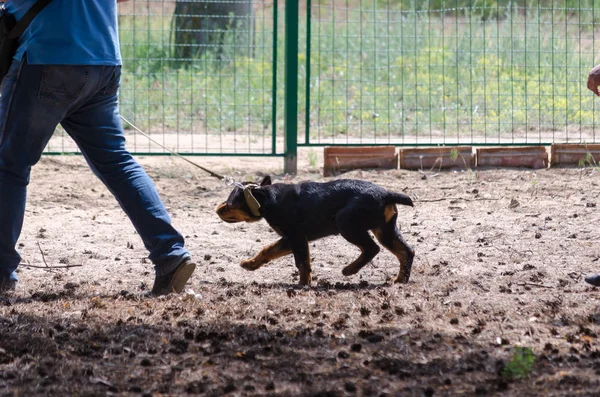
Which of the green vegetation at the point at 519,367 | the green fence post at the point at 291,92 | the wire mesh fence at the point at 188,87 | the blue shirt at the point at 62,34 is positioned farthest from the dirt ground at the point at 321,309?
the wire mesh fence at the point at 188,87

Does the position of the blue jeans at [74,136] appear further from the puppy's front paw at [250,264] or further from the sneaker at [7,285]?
the puppy's front paw at [250,264]

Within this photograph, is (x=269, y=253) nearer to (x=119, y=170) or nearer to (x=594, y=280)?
(x=119, y=170)

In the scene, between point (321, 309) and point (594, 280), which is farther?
point (594, 280)

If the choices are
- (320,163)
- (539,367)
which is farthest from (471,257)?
(320,163)

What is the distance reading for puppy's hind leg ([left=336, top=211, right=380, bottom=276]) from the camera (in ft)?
18.1

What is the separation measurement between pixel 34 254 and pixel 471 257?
296cm

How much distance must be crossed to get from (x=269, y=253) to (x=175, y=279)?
779 millimetres

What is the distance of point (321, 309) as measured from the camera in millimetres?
4641

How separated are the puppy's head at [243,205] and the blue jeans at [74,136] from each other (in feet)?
2.12

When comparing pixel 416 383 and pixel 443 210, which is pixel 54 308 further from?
pixel 443 210

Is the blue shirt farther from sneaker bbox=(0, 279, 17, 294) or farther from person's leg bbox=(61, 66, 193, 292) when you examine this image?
sneaker bbox=(0, 279, 17, 294)

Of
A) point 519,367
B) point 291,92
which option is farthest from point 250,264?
point 291,92

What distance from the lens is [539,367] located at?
11.9 ft

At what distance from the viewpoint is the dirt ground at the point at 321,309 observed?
3549mm
